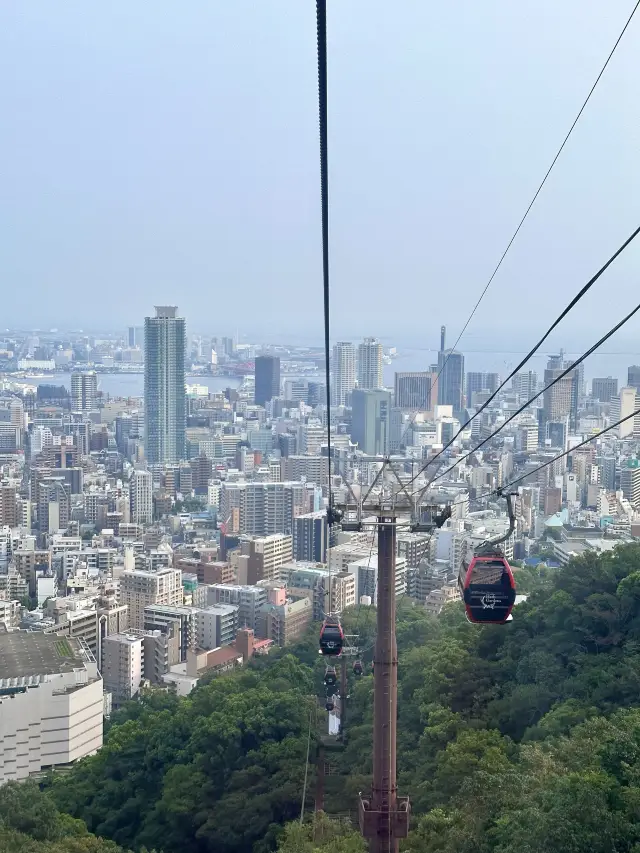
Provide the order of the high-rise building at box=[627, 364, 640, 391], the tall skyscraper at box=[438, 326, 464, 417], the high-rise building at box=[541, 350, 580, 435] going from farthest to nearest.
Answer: the tall skyscraper at box=[438, 326, 464, 417] < the high-rise building at box=[541, 350, 580, 435] < the high-rise building at box=[627, 364, 640, 391]

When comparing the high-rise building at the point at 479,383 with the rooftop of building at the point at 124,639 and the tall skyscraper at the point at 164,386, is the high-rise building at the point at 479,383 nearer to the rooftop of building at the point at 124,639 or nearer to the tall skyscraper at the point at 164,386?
the rooftop of building at the point at 124,639

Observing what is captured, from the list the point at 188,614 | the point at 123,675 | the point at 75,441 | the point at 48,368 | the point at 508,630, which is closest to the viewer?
the point at 508,630

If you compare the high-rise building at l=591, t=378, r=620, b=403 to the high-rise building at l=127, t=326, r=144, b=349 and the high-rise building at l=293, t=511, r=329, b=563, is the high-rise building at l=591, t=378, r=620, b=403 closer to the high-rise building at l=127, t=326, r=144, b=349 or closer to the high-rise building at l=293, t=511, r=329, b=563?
the high-rise building at l=293, t=511, r=329, b=563

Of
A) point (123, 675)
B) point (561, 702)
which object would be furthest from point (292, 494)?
point (561, 702)

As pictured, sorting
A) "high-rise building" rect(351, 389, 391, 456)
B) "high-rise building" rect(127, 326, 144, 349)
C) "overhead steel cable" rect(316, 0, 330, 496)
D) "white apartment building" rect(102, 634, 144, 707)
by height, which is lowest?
"white apartment building" rect(102, 634, 144, 707)

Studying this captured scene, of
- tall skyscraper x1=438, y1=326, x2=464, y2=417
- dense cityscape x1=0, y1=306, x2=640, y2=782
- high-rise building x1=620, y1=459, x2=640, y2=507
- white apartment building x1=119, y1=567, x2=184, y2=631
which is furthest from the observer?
tall skyscraper x1=438, y1=326, x2=464, y2=417

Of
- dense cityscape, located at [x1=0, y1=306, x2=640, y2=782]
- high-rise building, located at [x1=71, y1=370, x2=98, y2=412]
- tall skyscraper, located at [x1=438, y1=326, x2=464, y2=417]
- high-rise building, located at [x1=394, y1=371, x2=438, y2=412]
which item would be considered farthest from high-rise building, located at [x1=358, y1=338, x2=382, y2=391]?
high-rise building, located at [x1=71, y1=370, x2=98, y2=412]

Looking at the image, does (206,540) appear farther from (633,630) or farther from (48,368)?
(48,368)
